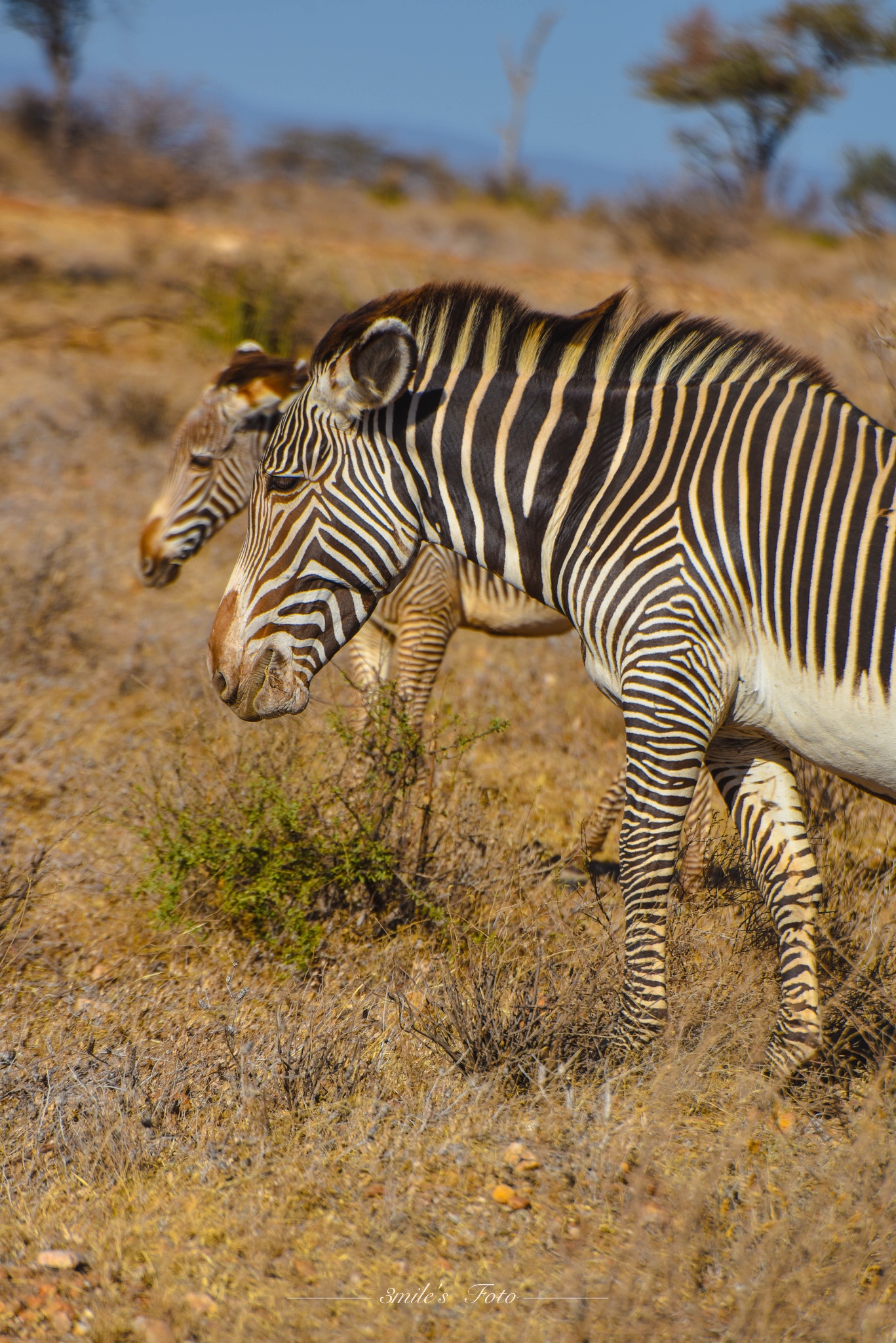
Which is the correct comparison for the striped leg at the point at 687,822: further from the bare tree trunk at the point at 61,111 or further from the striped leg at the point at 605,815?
the bare tree trunk at the point at 61,111

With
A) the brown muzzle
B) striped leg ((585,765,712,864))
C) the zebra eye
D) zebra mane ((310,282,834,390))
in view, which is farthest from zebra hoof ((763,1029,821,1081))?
the brown muzzle

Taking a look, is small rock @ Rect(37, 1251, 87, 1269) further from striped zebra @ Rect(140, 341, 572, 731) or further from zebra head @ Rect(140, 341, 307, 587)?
zebra head @ Rect(140, 341, 307, 587)

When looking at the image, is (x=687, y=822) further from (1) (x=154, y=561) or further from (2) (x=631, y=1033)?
(1) (x=154, y=561)

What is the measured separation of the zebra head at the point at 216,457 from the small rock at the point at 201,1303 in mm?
3963

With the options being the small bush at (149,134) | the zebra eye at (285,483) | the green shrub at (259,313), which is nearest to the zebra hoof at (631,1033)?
the zebra eye at (285,483)

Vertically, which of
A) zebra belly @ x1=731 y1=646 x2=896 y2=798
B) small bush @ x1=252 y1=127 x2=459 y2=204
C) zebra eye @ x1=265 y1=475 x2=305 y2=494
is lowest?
small bush @ x1=252 y1=127 x2=459 y2=204

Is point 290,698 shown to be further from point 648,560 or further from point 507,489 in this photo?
point 648,560

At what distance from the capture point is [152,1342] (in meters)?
2.43

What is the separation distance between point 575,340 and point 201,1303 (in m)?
2.87

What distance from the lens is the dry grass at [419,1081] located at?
2562 millimetres

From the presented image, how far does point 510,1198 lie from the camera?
2918 millimetres

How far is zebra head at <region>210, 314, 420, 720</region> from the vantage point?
11.0 feet

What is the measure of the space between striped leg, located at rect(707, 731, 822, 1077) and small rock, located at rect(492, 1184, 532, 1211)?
3.25 ft

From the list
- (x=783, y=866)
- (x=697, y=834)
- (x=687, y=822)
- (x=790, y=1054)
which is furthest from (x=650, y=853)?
(x=687, y=822)
